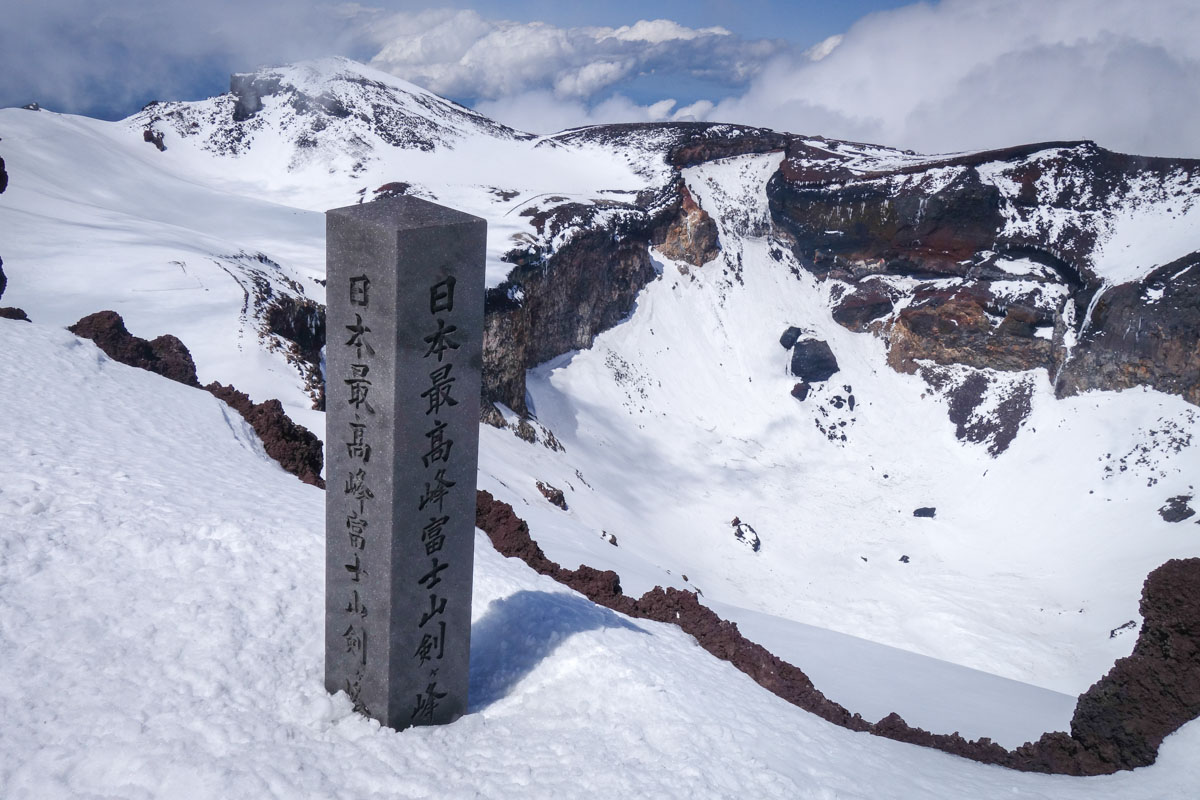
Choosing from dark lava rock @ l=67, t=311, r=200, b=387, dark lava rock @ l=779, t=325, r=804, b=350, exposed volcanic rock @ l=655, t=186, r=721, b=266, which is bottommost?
dark lava rock @ l=67, t=311, r=200, b=387

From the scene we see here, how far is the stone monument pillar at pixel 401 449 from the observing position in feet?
18.4

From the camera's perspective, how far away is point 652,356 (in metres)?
45.4

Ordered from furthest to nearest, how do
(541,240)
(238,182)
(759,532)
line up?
(238,182) < (541,240) < (759,532)

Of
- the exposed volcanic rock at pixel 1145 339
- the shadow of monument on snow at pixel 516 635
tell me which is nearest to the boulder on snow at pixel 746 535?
the exposed volcanic rock at pixel 1145 339

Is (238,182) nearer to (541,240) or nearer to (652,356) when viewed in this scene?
(541,240)

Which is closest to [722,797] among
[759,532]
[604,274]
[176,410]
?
[176,410]

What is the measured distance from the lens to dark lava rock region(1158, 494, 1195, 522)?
101ft

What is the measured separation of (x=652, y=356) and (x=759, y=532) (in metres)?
14.6

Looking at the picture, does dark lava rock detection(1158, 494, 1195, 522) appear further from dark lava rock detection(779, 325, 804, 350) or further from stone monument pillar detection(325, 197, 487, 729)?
stone monument pillar detection(325, 197, 487, 729)

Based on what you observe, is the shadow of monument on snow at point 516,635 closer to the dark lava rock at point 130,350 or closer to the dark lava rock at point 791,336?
the dark lava rock at point 130,350

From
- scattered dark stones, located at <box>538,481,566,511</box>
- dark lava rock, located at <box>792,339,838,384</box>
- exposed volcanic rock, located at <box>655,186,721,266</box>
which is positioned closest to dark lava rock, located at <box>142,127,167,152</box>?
exposed volcanic rock, located at <box>655,186,721,266</box>

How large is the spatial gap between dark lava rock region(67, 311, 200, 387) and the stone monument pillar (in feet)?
36.7

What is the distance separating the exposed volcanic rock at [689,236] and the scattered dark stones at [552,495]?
29.5 metres

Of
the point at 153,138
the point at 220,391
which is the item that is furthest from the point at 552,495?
the point at 153,138
